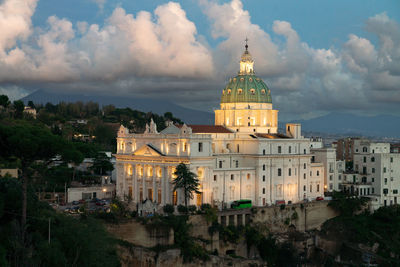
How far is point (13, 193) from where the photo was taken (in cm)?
4975

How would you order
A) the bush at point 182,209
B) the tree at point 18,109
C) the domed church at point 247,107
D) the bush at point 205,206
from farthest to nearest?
the tree at point 18,109 → the domed church at point 247,107 → the bush at point 205,206 → the bush at point 182,209

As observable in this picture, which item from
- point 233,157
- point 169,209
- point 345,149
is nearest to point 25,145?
point 169,209

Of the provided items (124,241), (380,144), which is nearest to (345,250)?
(380,144)

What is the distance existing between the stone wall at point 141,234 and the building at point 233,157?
27.7 ft

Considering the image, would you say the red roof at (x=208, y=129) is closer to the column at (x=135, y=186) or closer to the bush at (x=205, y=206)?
the column at (x=135, y=186)

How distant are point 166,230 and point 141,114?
10475 centimetres

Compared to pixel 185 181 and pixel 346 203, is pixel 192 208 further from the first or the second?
pixel 346 203

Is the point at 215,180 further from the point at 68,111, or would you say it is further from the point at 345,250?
the point at 68,111

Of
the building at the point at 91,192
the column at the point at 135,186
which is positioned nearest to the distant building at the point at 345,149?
the building at the point at 91,192

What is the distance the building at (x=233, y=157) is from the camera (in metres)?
73.8

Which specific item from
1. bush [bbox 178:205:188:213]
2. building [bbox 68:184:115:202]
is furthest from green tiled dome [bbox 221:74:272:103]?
bush [bbox 178:205:188:213]

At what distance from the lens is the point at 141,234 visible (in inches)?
2480

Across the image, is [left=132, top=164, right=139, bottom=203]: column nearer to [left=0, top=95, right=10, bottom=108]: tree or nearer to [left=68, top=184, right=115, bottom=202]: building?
[left=68, top=184, right=115, bottom=202]: building

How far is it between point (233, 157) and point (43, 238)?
39179 millimetres
